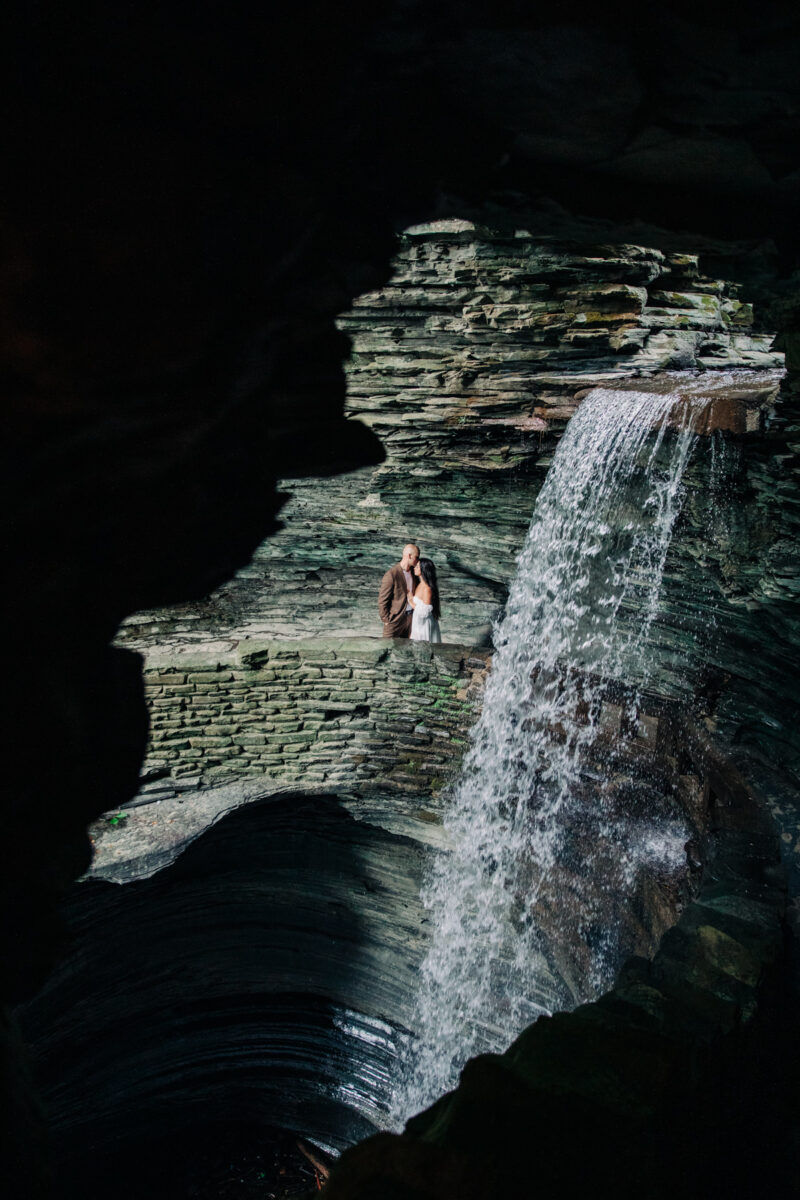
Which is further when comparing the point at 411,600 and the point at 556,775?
the point at 411,600

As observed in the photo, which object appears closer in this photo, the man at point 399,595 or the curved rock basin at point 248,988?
the curved rock basin at point 248,988

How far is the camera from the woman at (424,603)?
693 cm

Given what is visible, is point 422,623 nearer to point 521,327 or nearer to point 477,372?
point 477,372

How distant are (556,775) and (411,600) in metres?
2.32

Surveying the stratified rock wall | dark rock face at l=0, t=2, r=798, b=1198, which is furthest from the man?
dark rock face at l=0, t=2, r=798, b=1198

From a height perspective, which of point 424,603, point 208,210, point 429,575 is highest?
point 208,210

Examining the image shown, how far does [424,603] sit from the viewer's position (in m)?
6.97

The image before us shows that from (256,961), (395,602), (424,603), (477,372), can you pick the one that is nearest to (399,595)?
(395,602)

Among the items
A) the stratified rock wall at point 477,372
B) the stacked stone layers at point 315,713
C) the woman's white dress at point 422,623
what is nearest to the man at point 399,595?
the woman's white dress at point 422,623

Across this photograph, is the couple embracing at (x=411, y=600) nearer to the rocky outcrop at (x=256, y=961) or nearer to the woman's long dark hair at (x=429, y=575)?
the woman's long dark hair at (x=429, y=575)

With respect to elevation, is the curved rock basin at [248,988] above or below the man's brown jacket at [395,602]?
below

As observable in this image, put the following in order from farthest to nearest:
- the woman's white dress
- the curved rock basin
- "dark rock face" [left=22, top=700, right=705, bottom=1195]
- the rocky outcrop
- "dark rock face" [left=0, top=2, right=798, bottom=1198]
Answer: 1. the woman's white dress
2. the curved rock basin
3. "dark rock face" [left=22, top=700, right=705, bottom=1195]
4. the rocky outcrop
5. "dark rock face" [left=0, top=2, right=798, bottom=1198]

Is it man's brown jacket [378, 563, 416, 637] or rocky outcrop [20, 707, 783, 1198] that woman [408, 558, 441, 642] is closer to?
man's brown jacket [378, 563, 416, 637]

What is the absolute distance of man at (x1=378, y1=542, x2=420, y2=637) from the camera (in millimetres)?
6852
